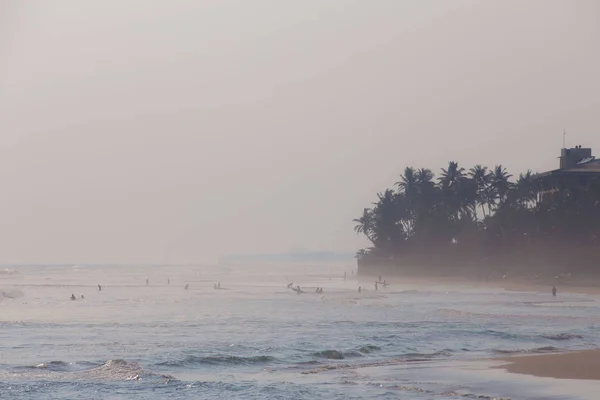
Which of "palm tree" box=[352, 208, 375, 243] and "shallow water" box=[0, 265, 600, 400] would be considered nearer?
"shallow water" box=[0, 265, 600, 400]

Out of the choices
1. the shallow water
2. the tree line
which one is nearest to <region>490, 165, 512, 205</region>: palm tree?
the tree line

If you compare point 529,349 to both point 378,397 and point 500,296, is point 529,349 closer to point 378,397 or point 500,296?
point 378,397

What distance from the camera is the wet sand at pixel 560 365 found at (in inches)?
877

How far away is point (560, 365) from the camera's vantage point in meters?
23.9

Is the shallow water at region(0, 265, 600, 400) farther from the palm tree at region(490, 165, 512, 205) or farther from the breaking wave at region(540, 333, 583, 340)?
the palm tree at region(490, 165, 512, 205)

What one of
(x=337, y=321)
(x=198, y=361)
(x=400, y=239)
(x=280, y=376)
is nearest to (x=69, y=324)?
(x=337, y=321)

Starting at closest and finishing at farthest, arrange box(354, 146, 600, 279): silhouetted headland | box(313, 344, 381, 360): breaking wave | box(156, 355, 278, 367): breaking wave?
box(156, 355, 278, 367): breaking wave → box(313, 344, 381, 360): breaking wave → box(354, 146, 600, 279): silhouetted headland

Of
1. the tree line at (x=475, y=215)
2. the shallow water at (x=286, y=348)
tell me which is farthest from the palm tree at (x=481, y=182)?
the shallow water at (x=286, y=348)

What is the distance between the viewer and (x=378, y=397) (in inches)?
757

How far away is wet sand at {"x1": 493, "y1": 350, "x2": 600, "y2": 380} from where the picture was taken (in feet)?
73.1

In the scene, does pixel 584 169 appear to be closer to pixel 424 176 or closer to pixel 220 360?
pixel 424 176

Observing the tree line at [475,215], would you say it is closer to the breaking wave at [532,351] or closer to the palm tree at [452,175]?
the palm tree at [452,175]

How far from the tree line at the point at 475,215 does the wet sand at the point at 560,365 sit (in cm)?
5536

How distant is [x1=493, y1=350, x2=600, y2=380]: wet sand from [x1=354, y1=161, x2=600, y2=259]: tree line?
55.4 meters
